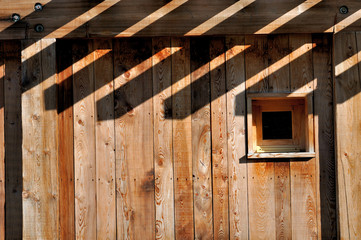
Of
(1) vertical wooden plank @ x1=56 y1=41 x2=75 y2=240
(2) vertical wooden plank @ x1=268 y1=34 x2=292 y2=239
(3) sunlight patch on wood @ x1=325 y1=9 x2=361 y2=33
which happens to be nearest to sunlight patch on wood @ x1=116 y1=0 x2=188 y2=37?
(1) vertical wooden plank @ x1=56 y1=41 x2=75 y2=240

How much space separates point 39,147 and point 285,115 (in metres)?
2.41

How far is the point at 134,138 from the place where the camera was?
2.90 meters

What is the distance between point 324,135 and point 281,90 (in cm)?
61

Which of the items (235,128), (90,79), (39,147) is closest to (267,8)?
(235,128)

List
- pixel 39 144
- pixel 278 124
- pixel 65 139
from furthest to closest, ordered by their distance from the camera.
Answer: pixel 278 124 → pixel 65 139 → pixel 39 144

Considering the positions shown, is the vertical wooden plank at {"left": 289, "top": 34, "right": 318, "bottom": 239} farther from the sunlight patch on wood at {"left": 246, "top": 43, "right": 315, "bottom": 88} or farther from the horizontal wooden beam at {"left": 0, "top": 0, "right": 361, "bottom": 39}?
the horizontal wooden beam at {"left": 0, "top": 0, "right": 361, "bottom": 39}

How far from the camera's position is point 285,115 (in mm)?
2992

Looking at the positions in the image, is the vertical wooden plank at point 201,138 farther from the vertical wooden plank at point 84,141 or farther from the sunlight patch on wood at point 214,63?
the vertical wooden plank at point 84,141

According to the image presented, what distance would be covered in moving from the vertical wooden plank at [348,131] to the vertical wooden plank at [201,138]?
124 centimetres

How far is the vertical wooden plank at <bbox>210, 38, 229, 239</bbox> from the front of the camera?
9.48ft

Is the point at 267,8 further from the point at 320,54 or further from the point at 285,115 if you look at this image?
the point at 285,115

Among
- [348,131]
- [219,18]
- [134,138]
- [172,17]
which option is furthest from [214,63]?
[348,131]

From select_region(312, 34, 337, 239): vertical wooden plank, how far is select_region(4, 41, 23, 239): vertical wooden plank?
2.93m

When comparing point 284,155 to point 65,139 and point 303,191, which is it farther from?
point 65,139
